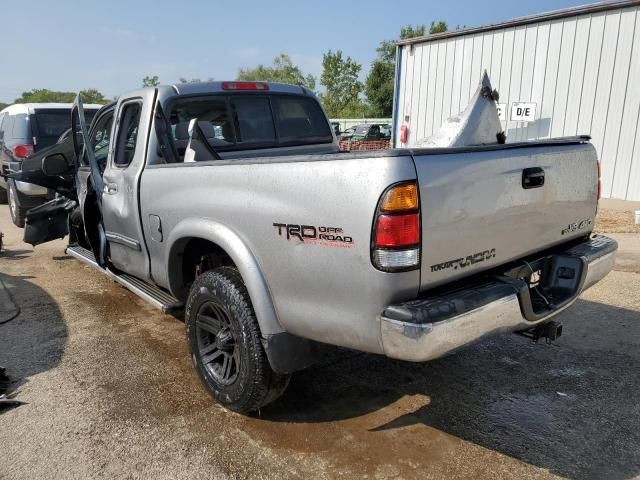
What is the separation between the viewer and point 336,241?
7.30 ft

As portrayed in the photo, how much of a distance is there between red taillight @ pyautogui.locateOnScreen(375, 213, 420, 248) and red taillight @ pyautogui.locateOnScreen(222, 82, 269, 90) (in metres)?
2.57

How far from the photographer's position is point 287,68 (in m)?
72.5

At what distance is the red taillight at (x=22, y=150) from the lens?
29.3 ft

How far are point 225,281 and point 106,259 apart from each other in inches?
84.6

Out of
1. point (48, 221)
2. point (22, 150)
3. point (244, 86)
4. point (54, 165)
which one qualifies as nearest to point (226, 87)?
point (244, 86)

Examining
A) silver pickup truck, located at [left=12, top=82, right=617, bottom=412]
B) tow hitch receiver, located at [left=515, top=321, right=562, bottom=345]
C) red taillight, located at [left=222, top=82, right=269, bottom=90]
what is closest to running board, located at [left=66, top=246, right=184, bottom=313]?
silver pickup truck, located at [left=12, top=82, right=617, bottom=412]

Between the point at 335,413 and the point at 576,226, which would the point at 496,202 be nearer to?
the point at 576,226

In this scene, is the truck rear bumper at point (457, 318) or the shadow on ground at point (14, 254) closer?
the truck rear bumper at point (457, 318)

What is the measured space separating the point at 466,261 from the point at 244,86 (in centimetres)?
267

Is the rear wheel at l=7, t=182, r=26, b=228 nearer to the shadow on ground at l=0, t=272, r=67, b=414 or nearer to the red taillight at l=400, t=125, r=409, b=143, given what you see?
the shadow on ground at l=0, t=272, r=67, b=414

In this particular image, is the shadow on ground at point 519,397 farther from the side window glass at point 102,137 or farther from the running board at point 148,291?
the side window glass at point 102,137

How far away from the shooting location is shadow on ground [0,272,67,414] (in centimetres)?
371

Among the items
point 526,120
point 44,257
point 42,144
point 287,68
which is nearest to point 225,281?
point 44,257

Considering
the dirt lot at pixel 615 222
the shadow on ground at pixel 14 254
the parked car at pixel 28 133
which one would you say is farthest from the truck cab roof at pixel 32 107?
the dirt lot at pixel 615 222
